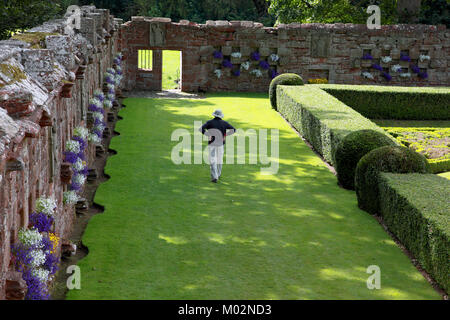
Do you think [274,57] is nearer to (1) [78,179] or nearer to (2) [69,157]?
(1) [78,179]

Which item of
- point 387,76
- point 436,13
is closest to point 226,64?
point 387,76

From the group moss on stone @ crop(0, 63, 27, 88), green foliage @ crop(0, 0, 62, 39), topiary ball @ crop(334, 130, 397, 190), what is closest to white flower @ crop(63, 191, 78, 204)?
moss on stone @ crop(0, 63, 27, 88)

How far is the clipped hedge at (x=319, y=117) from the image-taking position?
15305 millimetres

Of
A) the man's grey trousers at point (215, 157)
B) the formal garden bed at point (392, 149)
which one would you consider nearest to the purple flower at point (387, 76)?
the formal garden bed at point (392, 149)

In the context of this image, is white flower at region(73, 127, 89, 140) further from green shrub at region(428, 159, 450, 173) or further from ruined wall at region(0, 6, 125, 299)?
green shrub at region(428, 159, 450, 173)

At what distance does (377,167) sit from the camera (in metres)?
12.2

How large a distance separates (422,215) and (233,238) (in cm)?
302

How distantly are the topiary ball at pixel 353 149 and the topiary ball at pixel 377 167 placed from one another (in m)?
0.86

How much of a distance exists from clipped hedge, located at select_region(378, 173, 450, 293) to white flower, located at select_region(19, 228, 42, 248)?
5213 mm

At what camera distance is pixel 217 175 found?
14.0 metres

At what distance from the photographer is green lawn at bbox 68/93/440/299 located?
8.95 meters

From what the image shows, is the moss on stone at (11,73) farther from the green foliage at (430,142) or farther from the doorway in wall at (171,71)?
the doorway in wall at (171,71)

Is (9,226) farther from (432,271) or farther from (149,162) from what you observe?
(149,162)

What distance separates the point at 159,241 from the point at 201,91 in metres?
17.1
